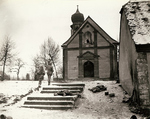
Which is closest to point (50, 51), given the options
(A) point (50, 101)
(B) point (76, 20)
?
(B) point (76, 20)

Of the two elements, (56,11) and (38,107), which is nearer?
(38,107)

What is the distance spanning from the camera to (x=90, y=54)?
1916 centimetres

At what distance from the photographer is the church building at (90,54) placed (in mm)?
18375

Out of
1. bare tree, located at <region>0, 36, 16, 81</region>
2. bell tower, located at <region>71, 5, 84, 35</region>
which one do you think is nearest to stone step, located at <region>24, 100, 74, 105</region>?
bare tree, located at <region>0, 36, 16, 81</region>

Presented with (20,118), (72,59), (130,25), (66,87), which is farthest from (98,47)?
(20,118)

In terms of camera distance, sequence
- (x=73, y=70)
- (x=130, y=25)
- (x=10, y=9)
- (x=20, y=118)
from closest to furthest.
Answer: (x=20, y=118), (x=130, y=25), (x=10, y=9), (x=73, y=70)

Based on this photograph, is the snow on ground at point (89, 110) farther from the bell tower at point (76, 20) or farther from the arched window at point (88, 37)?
the bell tower at point (76, 20)

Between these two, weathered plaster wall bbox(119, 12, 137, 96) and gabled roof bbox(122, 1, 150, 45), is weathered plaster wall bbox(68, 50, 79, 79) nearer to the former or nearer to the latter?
weathered plaster wall bbox(119, 12, 137, 96)

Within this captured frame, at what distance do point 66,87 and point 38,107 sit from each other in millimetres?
2448

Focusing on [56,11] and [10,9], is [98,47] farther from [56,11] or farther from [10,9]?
[10,9]

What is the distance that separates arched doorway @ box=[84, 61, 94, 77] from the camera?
19492mm

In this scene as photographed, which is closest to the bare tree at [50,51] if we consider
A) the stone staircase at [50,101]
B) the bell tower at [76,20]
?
the bell tower at [76,20]

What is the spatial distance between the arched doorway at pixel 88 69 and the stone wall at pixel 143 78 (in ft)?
42.4

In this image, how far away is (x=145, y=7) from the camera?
784cm
